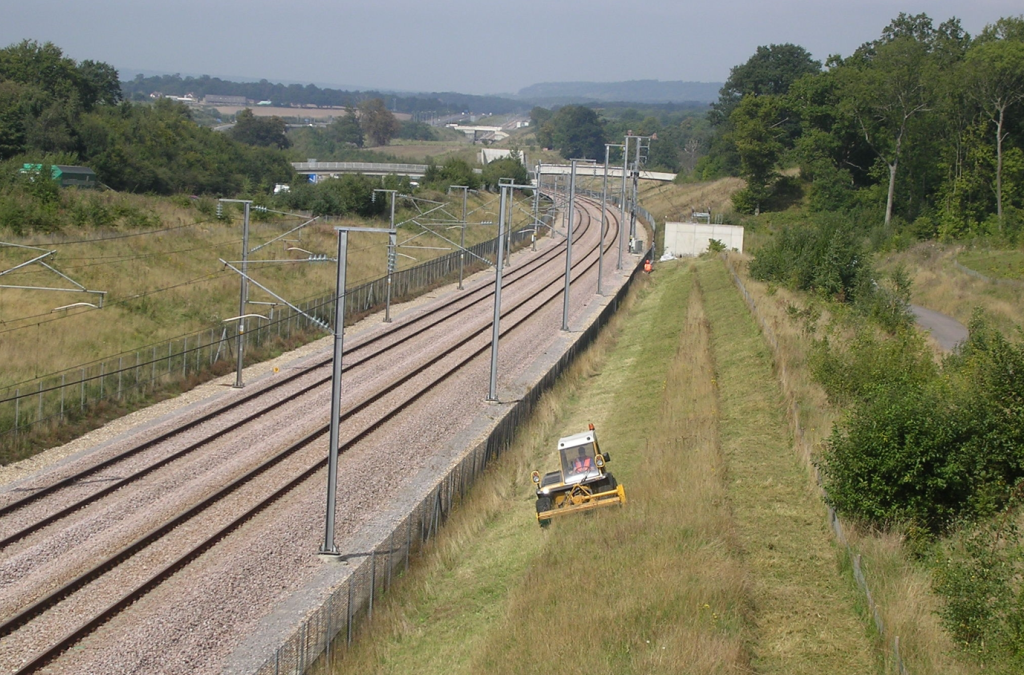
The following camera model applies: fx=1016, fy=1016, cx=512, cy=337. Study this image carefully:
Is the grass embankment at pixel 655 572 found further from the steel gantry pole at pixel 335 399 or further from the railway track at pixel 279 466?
the railway track at pixel 279 466

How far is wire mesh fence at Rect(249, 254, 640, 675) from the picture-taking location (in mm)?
13023

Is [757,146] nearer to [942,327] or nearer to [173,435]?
[942,327]

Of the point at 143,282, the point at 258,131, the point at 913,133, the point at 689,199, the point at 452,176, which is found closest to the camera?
the point at 143,282

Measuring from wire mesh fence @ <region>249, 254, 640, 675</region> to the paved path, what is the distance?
19.1 m

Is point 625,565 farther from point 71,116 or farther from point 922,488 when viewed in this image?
point 71,116

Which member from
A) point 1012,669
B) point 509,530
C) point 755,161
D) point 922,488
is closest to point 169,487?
point 509,530

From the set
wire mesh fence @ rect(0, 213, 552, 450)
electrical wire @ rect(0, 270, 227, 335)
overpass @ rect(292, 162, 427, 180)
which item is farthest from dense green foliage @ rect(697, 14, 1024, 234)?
overpass @ rect(292, 162, 427, 180)

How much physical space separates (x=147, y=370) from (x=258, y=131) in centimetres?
13205

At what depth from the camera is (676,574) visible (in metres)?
13.1

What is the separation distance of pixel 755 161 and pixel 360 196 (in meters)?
31.9

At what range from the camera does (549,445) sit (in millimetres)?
25203

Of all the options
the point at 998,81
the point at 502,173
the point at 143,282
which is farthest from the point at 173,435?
the point at 502,173

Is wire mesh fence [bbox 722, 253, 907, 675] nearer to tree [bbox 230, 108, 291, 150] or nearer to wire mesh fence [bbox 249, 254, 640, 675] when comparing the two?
wire mesh fence [bbox 249, 254, 640, 675]

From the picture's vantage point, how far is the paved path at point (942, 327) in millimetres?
36531
